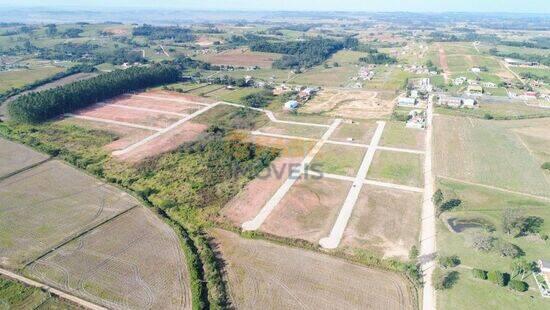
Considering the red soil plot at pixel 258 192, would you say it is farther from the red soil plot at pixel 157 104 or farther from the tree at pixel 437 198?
the red soil plot at pixel 157 104

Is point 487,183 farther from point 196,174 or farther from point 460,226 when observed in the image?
point 196,174

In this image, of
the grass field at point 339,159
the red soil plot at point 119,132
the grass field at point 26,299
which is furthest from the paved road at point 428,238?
the red soil plot at point 119,132

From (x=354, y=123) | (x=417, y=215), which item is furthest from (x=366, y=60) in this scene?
(x=417, y=215)

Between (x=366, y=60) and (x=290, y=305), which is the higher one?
(x=366, y=60)

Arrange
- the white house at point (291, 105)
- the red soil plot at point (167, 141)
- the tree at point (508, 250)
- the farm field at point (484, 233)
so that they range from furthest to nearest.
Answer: the white house at point (291, 105) → the red soil plot at point (167, 141) → the tree at point (508, 250) → the farm field at point (484, 233)

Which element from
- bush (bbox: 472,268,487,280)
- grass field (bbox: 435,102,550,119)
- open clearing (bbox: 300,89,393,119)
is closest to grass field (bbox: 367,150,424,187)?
bush (bbox: 472,268,487,280)

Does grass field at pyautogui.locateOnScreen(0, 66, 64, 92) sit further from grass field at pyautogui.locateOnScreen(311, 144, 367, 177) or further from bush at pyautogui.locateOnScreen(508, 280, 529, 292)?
bush at pyautogui.locateOnScreen(508, 280, 529, 292)
